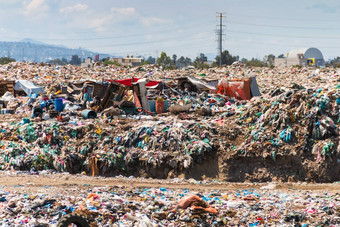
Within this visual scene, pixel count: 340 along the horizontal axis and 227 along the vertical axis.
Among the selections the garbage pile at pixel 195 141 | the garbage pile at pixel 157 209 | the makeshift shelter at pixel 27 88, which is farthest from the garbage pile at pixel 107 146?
the makeshift shelter at pixel 27 88

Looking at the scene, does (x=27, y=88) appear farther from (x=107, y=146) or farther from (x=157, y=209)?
(x=157, y=209)

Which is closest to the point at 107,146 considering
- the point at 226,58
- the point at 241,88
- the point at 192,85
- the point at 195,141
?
the point at 195,141

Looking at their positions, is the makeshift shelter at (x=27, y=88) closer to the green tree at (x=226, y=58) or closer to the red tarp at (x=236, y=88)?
the red tarp at (x=236, y=88)

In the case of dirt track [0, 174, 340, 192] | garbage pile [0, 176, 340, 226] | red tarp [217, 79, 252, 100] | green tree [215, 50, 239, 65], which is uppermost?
green tree [215, 50, 239, 65]

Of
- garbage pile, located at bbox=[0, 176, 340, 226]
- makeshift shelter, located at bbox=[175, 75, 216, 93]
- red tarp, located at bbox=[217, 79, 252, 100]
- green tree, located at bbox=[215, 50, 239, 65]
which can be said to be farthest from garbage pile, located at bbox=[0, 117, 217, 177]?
green tree, located at bbox=[215, 50, 239, 65]

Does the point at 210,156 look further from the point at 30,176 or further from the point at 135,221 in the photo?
the point at 135,221

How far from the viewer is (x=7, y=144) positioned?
8.73 meters

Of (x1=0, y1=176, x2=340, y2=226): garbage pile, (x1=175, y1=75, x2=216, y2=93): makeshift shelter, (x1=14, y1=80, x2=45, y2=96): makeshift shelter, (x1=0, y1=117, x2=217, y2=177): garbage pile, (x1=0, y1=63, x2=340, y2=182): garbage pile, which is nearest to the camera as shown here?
(x1=0, y1=176, x2=340, y2=226): garbage pile

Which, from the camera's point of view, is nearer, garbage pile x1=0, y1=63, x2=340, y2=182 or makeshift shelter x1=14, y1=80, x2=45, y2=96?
garbage pile x1=0, y1=63, x2=340, y2=182

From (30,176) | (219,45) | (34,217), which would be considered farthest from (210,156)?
(219,45)

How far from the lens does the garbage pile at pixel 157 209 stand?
14.0 ft

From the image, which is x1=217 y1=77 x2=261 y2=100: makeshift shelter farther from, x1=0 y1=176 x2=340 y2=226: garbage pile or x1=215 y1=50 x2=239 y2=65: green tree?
x1=215 y1=50 x2=239 y2=65: green tree

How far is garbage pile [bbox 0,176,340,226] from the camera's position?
4257 millimetres

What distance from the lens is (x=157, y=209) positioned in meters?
4.74
